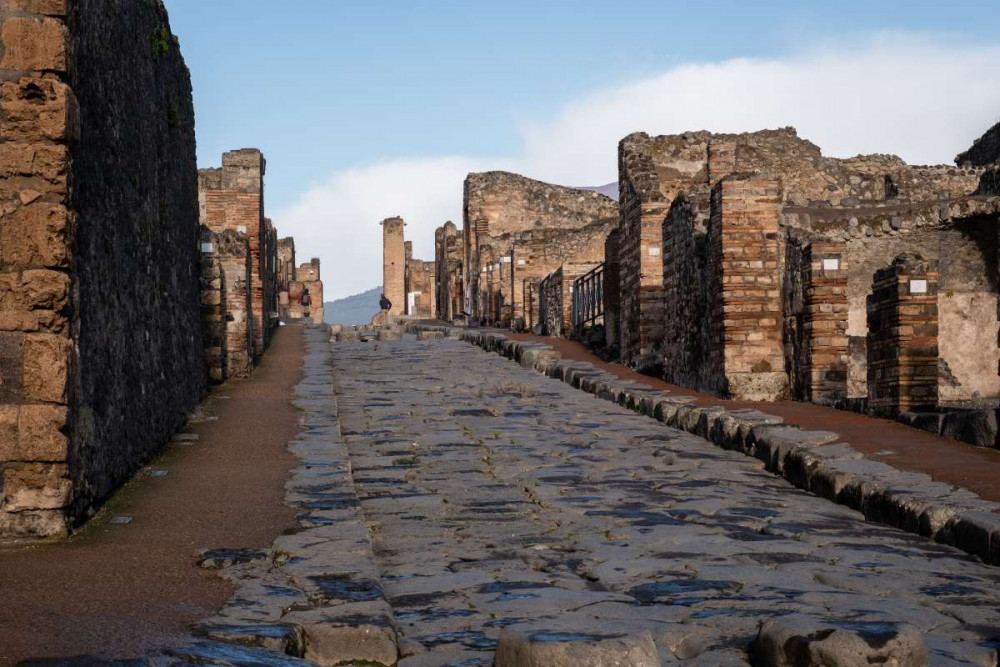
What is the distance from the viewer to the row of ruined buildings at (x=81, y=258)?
17.2ft

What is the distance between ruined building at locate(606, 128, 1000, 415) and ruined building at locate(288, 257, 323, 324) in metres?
17.8

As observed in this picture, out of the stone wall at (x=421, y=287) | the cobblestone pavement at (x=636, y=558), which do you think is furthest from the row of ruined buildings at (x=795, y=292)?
the stone wall at (x=421, y=287)

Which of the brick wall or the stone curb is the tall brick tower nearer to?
the brick wall

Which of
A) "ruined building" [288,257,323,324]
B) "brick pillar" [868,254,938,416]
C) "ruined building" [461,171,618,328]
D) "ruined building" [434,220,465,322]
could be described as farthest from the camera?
"ruined building" [434,220,465,322]

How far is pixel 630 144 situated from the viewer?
1858 centimetres

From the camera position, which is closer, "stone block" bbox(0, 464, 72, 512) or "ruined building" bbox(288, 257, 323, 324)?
"stone block" bbox(0, 464, 72, 512)

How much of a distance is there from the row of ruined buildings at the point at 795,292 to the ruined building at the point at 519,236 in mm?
8257

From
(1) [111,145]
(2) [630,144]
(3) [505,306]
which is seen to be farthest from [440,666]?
(3) [505,306]

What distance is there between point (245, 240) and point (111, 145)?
779cm

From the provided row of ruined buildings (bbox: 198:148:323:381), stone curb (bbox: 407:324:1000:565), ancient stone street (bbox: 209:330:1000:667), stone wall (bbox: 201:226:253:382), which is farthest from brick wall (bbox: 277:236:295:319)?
ancient stone street (bbox: 209:330:1000:667)

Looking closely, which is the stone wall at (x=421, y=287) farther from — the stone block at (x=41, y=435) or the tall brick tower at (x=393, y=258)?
the stone block at (x=41, y=435)

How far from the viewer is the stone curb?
5609 millimetres

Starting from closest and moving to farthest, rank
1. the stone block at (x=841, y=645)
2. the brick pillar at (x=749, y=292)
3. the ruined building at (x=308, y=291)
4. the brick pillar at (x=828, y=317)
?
the stone block at (x=841, y=645) → the brick pillar at (x=828, y=317) → the brick pillar at (x=749, y=292) → the ruined building at (x=308, y=291)

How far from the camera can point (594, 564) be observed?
516 centimetres
